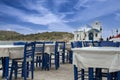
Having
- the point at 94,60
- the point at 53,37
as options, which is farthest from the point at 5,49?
the point at 53,37

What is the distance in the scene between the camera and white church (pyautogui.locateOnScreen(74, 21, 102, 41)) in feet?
111

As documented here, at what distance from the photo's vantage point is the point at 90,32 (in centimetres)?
3494

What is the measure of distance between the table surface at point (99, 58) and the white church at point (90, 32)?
29151mm

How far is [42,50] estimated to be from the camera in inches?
324

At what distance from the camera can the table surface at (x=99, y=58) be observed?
147 inches

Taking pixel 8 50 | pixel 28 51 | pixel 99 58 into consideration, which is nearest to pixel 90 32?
pixel 28 51

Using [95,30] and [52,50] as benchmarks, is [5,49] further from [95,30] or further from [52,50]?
[95,30]

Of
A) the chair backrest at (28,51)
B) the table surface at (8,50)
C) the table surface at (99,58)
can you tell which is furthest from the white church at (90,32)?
the table surface at (99,58)

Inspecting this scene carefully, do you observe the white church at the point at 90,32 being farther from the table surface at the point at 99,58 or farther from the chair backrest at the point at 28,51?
the table surface at the point at 99,58

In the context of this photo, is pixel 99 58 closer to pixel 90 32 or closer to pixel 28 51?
pixel 28 51

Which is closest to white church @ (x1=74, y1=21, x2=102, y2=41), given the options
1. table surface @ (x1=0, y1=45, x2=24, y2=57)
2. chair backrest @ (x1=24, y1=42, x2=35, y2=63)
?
chair backrest @ (x1=24, y1=42, x2=35, y2=63)

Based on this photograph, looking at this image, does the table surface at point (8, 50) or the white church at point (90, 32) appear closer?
the table surface at point (8, 50)

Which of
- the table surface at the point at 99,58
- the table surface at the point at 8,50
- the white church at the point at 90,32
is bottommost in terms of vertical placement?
the table surface at the point at 99,58

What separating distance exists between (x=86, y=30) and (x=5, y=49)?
95.6ft
